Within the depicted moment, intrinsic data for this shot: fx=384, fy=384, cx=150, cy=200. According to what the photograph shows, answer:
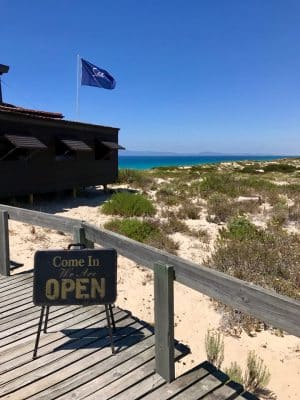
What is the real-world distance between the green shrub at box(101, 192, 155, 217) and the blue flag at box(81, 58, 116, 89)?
9.38 meters

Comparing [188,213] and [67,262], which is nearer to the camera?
[67,262]

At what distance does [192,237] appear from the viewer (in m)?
10.7

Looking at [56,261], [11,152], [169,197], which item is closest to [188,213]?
[169,197]

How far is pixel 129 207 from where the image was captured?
1370 centimetres

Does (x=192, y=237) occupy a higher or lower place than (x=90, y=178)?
lower

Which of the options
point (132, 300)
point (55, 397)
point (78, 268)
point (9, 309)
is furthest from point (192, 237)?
point (55, 397)

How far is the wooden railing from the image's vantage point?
94.1 inches

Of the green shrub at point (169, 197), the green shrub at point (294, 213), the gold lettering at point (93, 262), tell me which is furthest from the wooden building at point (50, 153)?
the gold lettering at point (93, 262)

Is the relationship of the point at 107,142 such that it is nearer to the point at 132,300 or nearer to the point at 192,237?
the point at 192,237

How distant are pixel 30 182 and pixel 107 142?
548 cm

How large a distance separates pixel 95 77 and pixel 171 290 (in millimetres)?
19690

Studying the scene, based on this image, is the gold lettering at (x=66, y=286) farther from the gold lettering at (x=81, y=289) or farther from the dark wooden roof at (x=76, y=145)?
the dark wooden roof at (x=76, y=145)

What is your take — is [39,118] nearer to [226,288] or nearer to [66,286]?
[66,286]

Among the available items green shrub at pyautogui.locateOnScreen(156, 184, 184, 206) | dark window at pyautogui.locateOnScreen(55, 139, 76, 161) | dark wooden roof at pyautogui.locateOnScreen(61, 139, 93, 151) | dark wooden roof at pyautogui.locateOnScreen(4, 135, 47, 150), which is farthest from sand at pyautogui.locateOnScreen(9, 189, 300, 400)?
dark window at pyautogui.locateOnScreen(55, 139, 76, 161)
